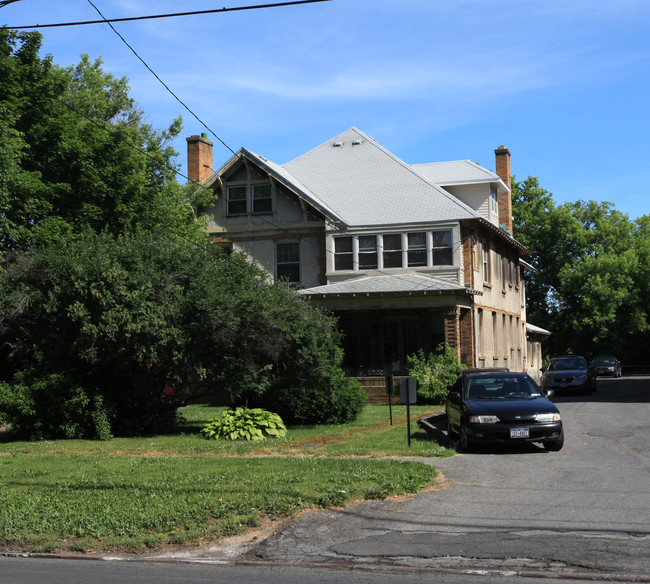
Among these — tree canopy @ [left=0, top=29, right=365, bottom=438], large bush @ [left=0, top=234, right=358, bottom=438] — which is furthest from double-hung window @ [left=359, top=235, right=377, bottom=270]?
large bush @ [left=0, top=234, right=358, bottom=438]

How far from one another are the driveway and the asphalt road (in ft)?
0.04

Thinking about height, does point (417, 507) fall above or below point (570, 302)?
below

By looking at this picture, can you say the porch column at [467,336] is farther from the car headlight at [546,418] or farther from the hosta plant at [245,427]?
the car headlight at [546,418]

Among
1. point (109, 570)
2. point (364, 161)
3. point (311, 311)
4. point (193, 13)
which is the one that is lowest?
point (109, 570)

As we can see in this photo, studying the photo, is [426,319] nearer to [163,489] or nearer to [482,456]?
[482,456]

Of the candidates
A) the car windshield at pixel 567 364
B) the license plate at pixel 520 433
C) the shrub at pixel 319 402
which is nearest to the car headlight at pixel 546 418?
the license plate at pixel 520 433

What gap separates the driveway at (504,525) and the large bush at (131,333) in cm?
619

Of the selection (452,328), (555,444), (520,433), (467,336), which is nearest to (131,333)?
(520,433)

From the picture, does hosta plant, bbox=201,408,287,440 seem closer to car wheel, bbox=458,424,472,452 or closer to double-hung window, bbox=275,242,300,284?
car wheel, bbox=458,424,472,452

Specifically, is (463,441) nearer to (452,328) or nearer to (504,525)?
(504,525)

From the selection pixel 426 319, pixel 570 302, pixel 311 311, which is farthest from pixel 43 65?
pixel 570 302

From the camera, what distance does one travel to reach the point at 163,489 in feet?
33.5

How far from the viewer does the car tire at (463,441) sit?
47.5 feet

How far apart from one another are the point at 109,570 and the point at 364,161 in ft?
98.8
